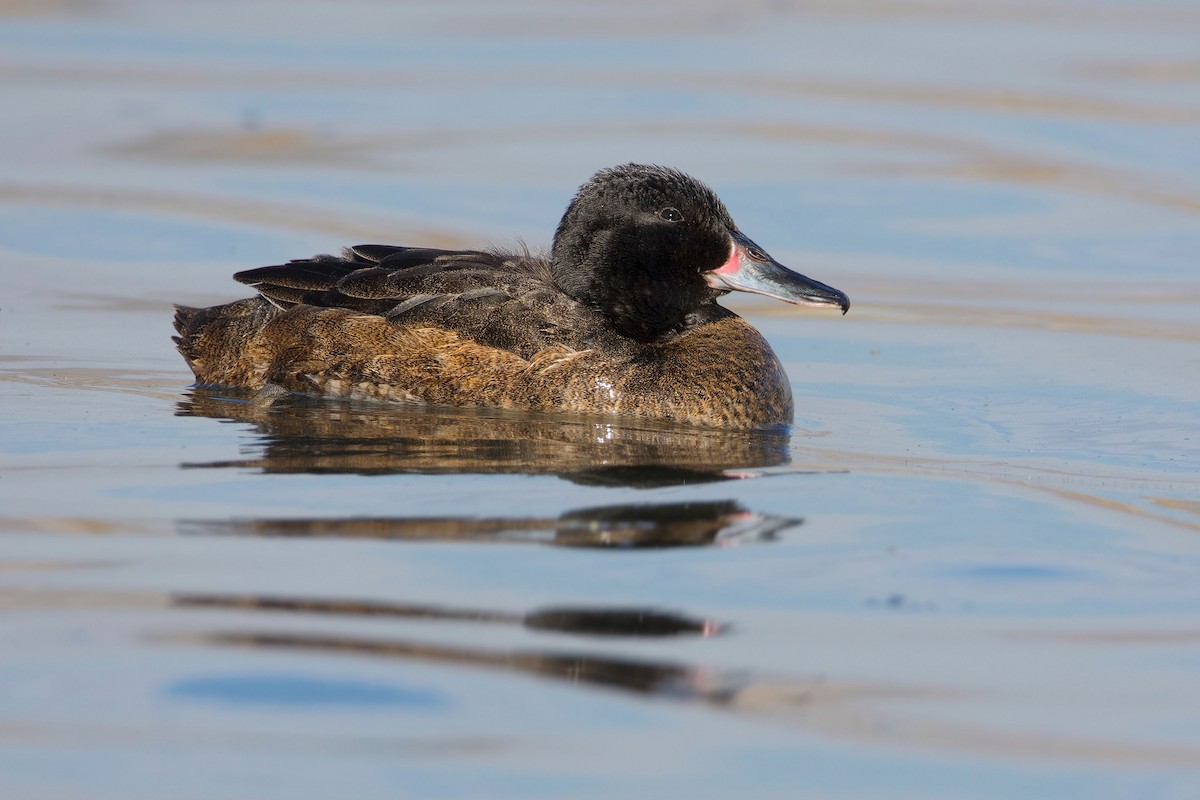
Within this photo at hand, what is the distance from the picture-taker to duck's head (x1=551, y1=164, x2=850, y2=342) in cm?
791

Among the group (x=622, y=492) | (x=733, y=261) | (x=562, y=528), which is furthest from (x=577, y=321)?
(x=562, y=528)

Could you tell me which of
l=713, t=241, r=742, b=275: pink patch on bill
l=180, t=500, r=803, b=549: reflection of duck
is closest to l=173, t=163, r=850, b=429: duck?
l=713, t=241, r=742, b=275: pink patch on bill

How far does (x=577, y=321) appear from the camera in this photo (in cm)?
798

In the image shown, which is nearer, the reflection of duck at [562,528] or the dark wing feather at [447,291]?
the reflection of duck at [562,528]

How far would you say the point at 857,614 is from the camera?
5090mm

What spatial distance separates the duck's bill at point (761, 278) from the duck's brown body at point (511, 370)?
0.73 feet

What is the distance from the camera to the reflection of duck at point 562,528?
5641 millimetres

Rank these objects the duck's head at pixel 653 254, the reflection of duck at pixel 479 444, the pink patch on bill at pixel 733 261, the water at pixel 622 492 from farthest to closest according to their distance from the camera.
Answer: the pink patch on bill at pixel 733 261 < the duck's head at pixel 653 254 < the reflection of duck at pixel 479 444 < the water at pixel 622 492

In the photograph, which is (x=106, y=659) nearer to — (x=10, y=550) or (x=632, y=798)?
(x=10, y=550)

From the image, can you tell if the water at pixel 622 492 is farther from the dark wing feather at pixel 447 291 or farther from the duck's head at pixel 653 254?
the duck's head at pixel 653 254

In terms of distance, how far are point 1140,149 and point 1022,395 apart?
6101 mm

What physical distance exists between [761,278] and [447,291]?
135cm

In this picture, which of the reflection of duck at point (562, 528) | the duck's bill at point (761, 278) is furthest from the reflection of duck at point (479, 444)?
the duck's bill at point (761, 278)

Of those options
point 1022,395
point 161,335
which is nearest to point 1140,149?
point 1022,395
